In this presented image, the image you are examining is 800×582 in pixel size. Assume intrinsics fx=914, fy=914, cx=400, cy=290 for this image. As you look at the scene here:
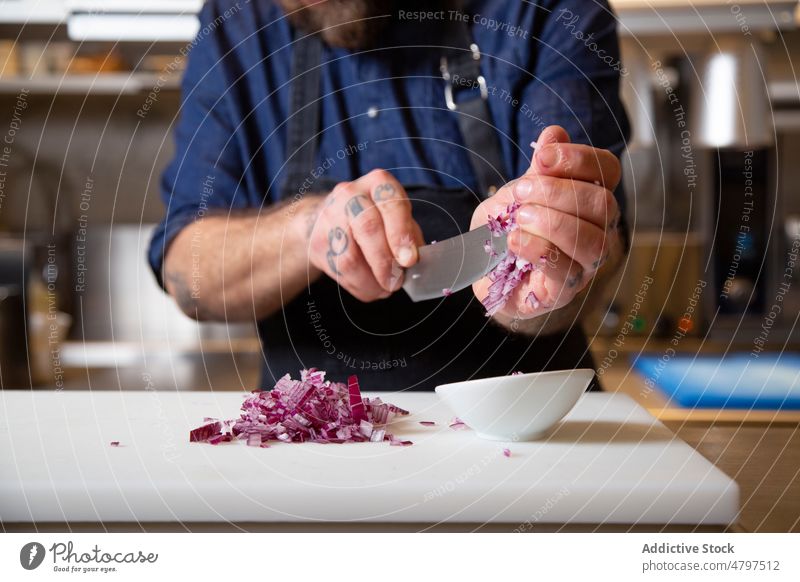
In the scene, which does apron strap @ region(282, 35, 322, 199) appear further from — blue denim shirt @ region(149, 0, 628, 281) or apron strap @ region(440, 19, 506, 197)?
apron strap @ region(440, 19, 506, 197)

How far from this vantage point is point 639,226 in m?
2.09

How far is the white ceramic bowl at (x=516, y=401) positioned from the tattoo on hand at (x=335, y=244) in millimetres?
223

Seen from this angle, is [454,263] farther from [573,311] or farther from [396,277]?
[573,311]

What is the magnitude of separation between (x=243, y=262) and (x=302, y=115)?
19 centimetres

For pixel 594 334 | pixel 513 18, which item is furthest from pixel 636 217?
pixel 513 18

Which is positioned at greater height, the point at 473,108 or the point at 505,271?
Result: the point at 473,108

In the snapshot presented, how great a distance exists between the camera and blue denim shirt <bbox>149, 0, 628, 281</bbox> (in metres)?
0.98

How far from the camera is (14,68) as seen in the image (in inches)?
84.5

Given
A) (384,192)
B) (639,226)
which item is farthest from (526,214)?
(639,226)

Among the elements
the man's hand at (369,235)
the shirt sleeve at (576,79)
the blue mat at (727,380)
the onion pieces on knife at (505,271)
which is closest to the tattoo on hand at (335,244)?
the man's hand at (369,235)
